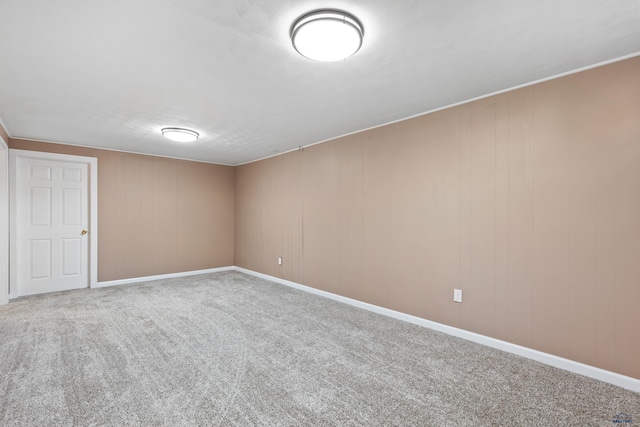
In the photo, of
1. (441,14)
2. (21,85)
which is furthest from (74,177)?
(441,14)

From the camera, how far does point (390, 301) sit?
3615mm

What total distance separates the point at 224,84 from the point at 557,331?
339cm

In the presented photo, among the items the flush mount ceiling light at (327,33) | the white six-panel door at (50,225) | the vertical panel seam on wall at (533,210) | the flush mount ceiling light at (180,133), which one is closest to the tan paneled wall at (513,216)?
the vertical panel seam on wall at (533,210)

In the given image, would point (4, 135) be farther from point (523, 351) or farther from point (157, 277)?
point (523, 351)

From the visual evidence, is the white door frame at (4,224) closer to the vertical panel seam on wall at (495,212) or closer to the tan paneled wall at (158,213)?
the tan paneled wall at (158,213)

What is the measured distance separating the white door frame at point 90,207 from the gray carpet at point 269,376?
0.97 meters

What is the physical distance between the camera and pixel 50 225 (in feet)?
15.1

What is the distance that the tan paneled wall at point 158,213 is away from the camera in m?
5.02

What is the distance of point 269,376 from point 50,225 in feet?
14.8

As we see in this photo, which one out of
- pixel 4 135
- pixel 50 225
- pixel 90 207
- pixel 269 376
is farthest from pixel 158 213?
pixel 269 376

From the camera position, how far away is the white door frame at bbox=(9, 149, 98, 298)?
4.20 meters

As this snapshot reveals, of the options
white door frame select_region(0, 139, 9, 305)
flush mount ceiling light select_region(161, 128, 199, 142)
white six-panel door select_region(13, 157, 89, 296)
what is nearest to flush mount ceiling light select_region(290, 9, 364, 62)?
flush mount ceiling light select_region(161, 128, 199, 142)

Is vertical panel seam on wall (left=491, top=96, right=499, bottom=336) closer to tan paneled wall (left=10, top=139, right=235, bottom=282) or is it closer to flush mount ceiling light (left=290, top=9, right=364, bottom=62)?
flush mount ceiling light (left=290, top=9, right=364, bottom=62)

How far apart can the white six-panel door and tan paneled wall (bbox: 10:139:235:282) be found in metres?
0.24
